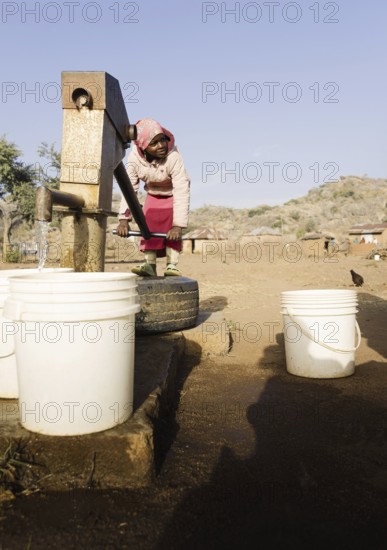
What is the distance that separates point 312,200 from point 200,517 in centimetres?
6014

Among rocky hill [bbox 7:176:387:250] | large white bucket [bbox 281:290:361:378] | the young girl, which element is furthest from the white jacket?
rocky hill [bbox 7:176:387:250]

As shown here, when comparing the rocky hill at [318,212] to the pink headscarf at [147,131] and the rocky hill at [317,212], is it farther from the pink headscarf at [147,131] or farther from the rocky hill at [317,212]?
the pink headscarf at [147,131]

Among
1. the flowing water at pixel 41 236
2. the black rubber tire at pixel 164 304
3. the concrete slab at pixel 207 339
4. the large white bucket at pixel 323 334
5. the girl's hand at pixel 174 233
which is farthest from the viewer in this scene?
the girl's hand at pixel 174 233

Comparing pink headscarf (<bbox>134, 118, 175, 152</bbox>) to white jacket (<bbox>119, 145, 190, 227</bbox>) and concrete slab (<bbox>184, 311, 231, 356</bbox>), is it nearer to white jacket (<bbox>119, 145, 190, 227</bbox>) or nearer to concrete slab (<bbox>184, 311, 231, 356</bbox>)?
white jacket (<bbox>119, 145, 190, 227</bbox>)

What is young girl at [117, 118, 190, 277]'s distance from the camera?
3.91m

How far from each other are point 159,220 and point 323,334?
86.7 inches

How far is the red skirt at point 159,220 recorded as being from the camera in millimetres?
4293

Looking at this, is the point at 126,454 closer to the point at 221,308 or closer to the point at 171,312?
the point at 171,312

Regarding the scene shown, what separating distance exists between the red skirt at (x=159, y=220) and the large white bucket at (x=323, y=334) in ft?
5.69

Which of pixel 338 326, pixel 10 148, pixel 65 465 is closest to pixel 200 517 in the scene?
pixel 65 465

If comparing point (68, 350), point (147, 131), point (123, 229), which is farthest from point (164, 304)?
point (68, 350)

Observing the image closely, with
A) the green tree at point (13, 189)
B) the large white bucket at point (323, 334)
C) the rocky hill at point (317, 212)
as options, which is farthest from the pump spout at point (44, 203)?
the rocky hill at point (317, 212)

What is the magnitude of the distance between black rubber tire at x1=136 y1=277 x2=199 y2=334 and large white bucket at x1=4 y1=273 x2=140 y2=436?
5.31 ft

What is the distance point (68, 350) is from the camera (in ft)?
4.71
